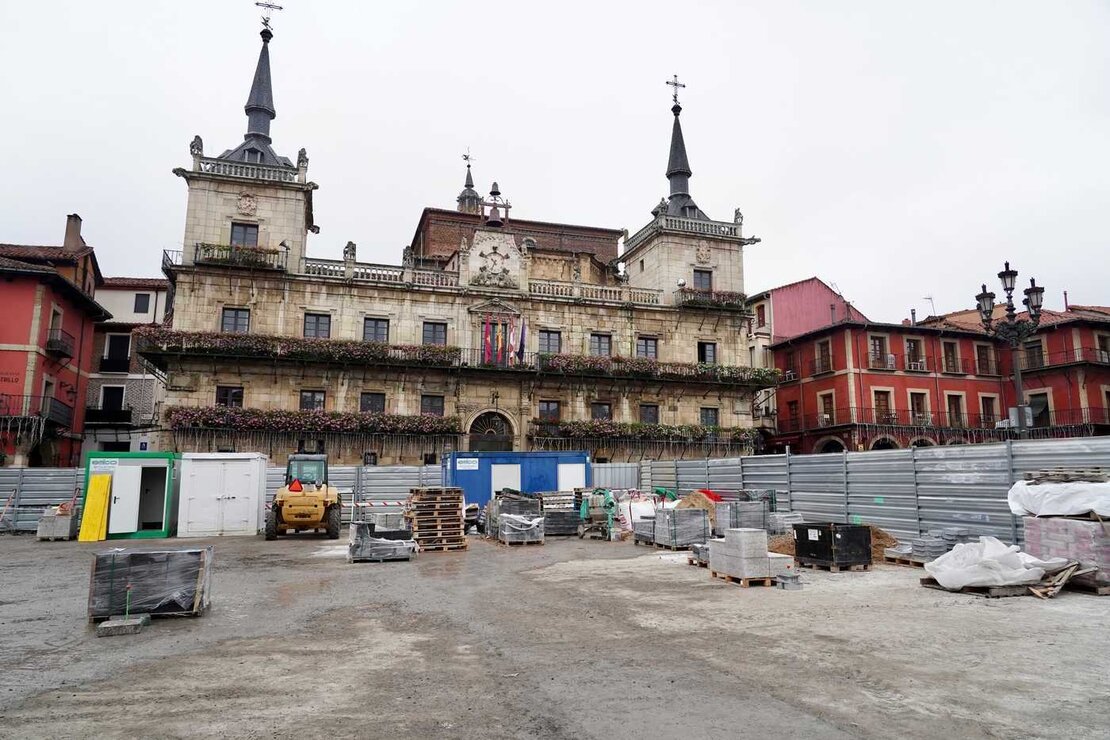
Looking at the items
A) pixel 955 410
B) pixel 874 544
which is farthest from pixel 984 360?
pixel 874 544

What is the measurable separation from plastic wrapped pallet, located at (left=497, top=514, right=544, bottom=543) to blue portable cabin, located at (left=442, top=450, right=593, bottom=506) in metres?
6.61

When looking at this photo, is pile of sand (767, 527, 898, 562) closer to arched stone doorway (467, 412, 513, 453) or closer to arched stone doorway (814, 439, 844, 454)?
arched stone doorway (467, 412, 513, 453)

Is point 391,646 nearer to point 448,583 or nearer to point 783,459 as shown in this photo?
point 448,583

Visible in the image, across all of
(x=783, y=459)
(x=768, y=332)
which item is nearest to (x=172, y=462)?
(x=783, y=459)

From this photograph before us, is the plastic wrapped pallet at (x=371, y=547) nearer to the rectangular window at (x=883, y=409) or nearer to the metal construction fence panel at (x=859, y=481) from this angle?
the metal construction fence panel at (x=859, y=481)

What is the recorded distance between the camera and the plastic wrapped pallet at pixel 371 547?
47.1 ft

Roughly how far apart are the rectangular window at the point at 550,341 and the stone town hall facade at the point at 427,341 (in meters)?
0.06

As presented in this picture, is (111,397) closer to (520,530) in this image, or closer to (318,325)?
(318,325)

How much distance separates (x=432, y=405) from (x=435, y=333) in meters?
3.56

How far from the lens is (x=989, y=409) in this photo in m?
40.0

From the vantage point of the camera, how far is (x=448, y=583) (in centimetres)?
1170

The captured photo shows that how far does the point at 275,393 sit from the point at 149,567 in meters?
22.7

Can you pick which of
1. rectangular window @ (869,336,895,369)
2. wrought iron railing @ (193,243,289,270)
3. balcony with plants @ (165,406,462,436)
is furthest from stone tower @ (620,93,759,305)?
wrought iron railing @ (193,243,289,270)

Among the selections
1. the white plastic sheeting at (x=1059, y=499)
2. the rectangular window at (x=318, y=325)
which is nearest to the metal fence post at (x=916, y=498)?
the white plastic sheeting at (x=1059, y=499)
